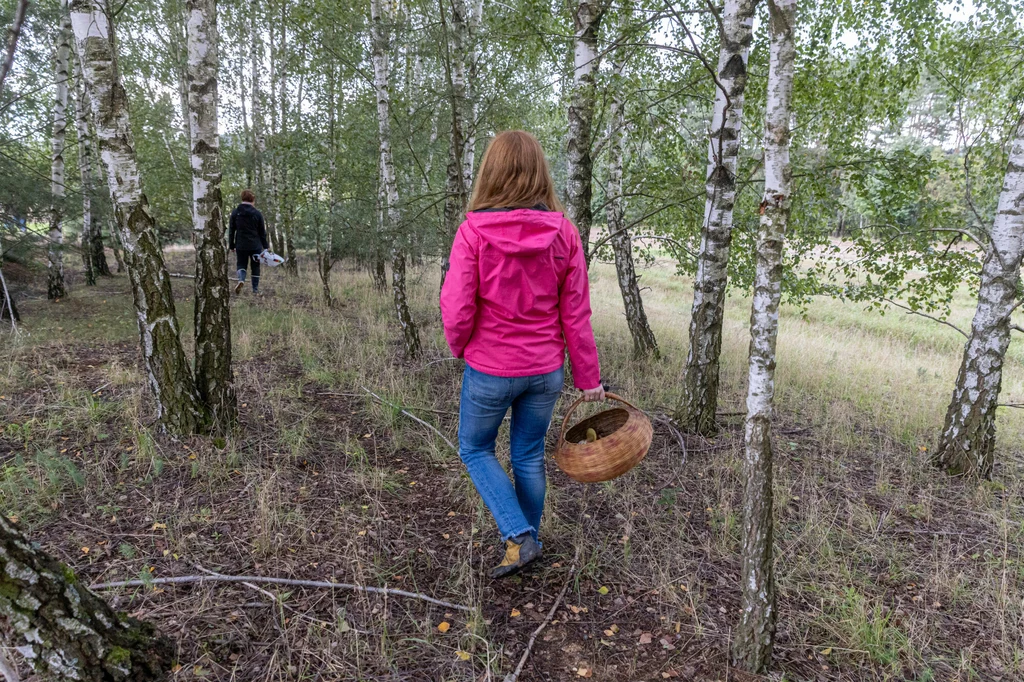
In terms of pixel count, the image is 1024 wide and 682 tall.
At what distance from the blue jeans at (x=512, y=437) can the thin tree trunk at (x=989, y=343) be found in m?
3.61

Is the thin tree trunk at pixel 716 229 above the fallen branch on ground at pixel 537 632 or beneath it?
above

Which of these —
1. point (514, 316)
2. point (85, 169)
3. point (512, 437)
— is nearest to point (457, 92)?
point (514, 316)

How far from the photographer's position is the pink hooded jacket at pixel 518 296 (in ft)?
8.18

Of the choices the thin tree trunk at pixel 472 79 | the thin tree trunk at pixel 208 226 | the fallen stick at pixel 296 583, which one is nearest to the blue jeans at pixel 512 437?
the fallen stick at pixel 296 583

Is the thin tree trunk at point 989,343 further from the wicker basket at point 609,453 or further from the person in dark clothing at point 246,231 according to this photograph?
the person in dark clothing at point 246,231

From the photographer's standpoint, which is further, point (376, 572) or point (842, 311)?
point (842, 311)

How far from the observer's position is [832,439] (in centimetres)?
492

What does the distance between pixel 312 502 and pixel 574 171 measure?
11.0ft

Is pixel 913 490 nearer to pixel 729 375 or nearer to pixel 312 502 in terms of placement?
pixel 729 375

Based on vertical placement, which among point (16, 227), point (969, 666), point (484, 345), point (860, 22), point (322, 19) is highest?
point (322, 19)

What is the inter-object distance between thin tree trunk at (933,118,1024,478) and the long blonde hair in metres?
3.80

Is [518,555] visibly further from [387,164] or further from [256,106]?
[256,106]

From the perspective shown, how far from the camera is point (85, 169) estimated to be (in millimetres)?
9305

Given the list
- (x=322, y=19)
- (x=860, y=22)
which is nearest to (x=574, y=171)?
(x=860, y=22)
